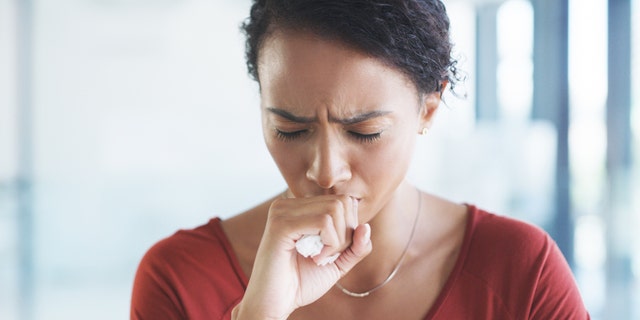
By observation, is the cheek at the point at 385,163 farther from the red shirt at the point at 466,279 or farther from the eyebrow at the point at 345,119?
the red shirt at the point at 466,279

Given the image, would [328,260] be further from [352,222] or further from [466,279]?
[466,279]

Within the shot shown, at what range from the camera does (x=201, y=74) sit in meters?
4.03

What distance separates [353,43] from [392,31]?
8 centimetres

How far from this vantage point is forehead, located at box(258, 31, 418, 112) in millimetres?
1190

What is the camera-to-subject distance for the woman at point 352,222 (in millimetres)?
1205

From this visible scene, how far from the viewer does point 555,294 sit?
140 centimetres

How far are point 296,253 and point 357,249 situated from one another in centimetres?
12

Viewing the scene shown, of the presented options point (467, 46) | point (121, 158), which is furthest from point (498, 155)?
point (121, 158)

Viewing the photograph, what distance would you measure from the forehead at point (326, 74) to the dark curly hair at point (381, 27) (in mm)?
16

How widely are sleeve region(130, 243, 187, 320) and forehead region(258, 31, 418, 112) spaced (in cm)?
47

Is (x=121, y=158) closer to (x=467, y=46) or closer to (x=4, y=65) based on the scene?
(x=4, y=65)

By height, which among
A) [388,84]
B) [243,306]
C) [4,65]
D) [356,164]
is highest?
[4,65]

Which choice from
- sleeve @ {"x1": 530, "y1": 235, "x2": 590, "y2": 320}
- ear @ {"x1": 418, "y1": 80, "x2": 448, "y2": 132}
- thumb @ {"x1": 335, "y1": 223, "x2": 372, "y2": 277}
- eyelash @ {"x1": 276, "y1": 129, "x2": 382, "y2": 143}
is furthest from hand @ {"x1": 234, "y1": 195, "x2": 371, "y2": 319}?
sleeve @ {"x1": 530, "y1": 235, "x2": 590, "y2": 320}

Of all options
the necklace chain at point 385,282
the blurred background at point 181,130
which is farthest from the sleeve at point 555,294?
the blurred background at point 181,130
